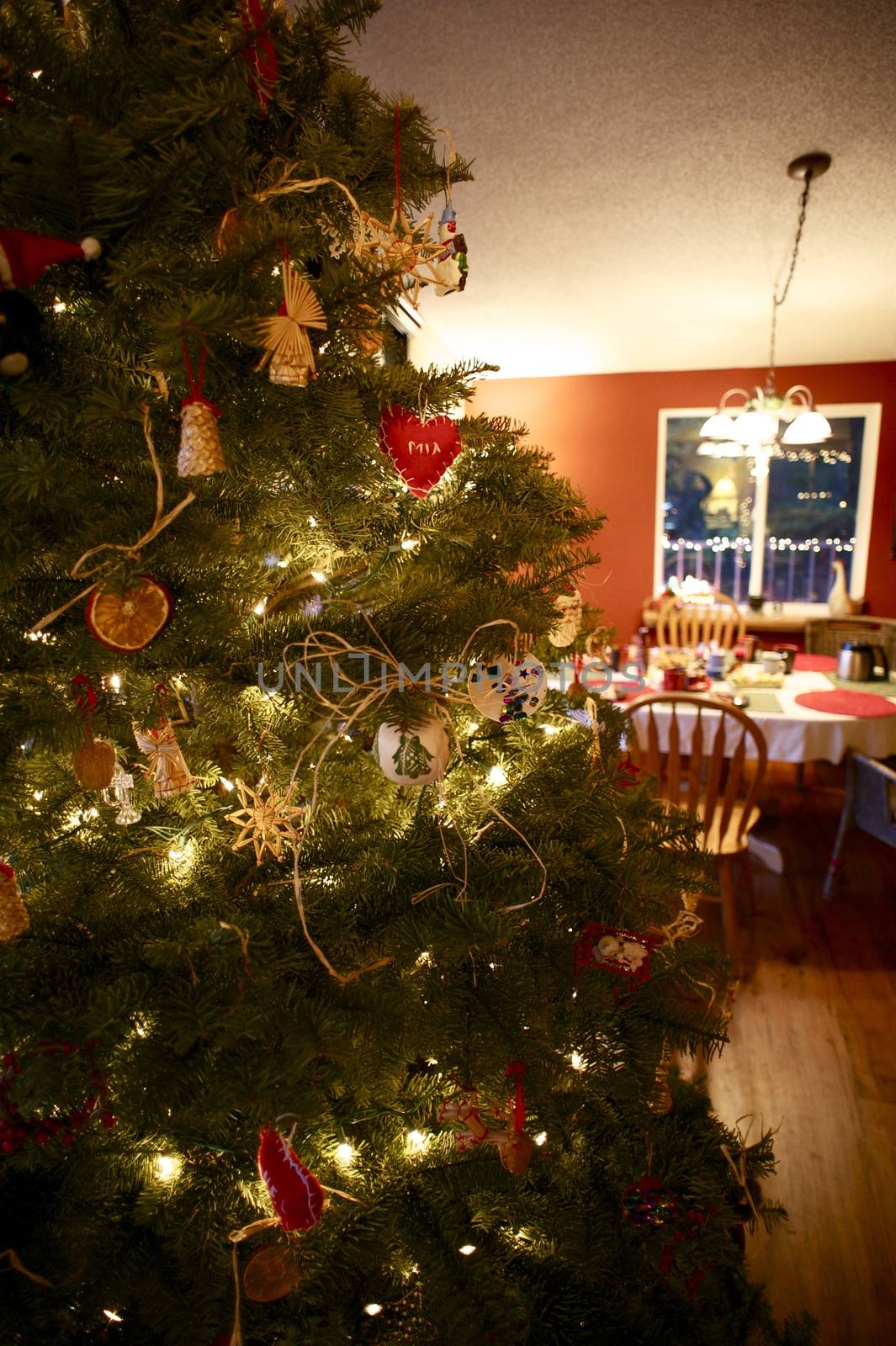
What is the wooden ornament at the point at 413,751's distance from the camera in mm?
583

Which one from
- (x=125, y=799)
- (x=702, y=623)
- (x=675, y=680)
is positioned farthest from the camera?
(x=702, y=623)

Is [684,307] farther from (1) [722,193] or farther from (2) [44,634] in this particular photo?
(2) [44,634]

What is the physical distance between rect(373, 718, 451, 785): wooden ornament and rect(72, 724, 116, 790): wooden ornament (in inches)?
11.1

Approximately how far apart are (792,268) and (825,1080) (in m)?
3.18

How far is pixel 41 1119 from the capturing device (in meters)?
0.66

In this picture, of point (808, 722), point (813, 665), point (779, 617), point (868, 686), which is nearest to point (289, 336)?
point (808, 722)

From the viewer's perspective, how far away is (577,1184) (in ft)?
2.78

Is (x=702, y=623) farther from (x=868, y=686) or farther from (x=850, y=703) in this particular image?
(x=850, y=703)

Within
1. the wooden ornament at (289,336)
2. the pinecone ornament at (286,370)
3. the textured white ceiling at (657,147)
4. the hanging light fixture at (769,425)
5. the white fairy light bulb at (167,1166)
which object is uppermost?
the textured white ceiling at (657,147)

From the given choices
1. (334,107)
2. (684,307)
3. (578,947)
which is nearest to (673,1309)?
(578,947)

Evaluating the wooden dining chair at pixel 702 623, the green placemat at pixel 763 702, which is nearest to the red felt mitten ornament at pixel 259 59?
the green placemat at pixel 763 702

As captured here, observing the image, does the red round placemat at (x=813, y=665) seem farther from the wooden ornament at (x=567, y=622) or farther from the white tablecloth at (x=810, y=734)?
the wooden ornament at (x=567, y=622)

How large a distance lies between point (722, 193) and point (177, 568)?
8.70ft

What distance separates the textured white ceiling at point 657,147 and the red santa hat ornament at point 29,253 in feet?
3.16
